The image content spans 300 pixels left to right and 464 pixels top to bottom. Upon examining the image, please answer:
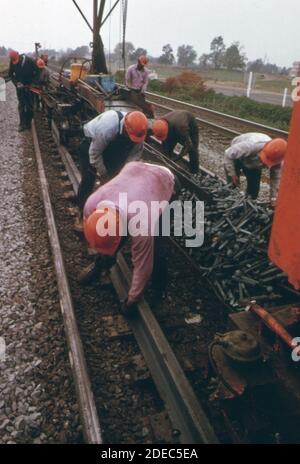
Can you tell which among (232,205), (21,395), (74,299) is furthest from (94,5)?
(21,395)

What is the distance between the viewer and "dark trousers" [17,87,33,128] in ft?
34.4

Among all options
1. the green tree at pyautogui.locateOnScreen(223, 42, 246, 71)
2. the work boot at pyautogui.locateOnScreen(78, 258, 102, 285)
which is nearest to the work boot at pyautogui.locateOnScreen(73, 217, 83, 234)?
the work boot at pyautogui.locateOnScreen(78, 258, 102, 285)

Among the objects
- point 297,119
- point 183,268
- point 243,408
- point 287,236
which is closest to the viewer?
point 297,119

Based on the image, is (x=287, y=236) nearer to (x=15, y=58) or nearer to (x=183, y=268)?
(x=183, y=268)

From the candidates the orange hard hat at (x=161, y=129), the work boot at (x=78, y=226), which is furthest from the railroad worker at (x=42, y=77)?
the work boot at (x=78, y=226)

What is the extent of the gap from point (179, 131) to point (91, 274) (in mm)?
3489

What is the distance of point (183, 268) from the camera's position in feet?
15.9

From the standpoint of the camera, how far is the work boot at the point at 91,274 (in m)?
4.32

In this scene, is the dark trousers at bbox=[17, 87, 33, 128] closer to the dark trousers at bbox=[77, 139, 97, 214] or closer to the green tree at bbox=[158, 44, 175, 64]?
the dark trousers at bbox=[77, 139, 97, 214]

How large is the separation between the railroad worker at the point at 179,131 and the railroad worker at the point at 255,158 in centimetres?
121

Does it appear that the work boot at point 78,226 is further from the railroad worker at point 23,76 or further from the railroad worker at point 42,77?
the railroad worker at point 42,77

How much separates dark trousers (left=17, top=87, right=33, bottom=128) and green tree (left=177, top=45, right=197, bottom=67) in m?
84.0

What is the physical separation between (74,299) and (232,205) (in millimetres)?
2141

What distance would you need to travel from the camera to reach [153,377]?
3.23 m
